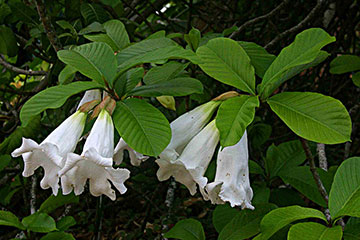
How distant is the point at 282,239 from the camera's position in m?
1.17

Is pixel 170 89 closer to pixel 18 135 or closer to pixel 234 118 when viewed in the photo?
pixel 234 118

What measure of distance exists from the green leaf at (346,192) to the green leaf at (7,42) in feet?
4.59

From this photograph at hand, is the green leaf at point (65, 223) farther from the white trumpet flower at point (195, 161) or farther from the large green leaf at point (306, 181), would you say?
the large green leaf at point (306, 181)

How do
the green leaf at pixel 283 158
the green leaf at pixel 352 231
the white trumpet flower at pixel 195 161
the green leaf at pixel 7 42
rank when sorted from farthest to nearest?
the green leaf at pixel 7 42
the green leaf at pixel 283 158
the green leaf at pixel 352 231
the white trumpet flower at pixel 195 161

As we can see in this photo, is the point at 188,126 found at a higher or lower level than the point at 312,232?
higher

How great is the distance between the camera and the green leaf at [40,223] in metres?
1.29

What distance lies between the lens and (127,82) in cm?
100

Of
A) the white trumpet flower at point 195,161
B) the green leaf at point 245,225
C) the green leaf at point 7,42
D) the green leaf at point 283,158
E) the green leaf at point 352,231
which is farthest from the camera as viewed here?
the green leaf at point 7,42

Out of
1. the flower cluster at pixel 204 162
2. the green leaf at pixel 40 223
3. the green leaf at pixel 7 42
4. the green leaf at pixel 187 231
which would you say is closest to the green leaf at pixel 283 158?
the green leaf at pixel 187 231

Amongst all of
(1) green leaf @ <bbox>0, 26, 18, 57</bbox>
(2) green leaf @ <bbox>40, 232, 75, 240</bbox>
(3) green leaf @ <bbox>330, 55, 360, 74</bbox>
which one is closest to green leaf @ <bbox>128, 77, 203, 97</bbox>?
(2) green leaf @ <bbox>40, 232, 75, 240</bbox>

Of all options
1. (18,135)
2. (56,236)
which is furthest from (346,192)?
(18,135)

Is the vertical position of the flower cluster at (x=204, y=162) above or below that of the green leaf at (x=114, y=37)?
below

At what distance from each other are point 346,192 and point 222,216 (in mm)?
544

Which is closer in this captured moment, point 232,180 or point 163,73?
point 232,180
